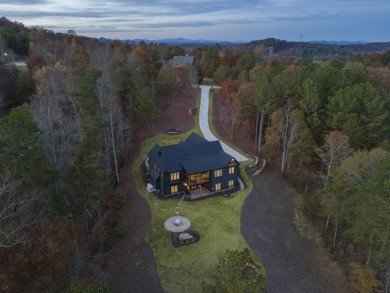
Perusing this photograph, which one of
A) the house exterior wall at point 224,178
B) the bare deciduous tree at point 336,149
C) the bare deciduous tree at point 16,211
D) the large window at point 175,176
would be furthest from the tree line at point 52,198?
the bare deciduous tree at point 336,149

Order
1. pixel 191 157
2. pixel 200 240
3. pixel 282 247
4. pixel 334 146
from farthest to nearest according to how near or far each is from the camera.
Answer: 1. pixel 191 157
2. pixel 334 146
3. pixel 282 247
4. pixel 200 240

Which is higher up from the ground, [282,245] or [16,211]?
[16,211]

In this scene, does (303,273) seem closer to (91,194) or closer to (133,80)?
(91,194)

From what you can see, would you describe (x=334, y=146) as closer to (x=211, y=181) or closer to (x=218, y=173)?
(x=218, y=173)

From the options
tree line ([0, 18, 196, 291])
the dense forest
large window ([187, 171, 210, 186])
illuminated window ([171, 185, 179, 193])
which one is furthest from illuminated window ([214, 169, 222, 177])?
tree line ([0, 18, 196, 291])

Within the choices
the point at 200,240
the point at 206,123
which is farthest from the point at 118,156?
the point at 200,240

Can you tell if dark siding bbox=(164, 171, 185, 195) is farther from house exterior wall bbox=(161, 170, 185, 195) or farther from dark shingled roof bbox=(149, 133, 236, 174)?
dark shingled roof bbox=(149, 133, 236, 174)

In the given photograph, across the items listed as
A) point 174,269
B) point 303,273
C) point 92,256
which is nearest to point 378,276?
point 303,273
